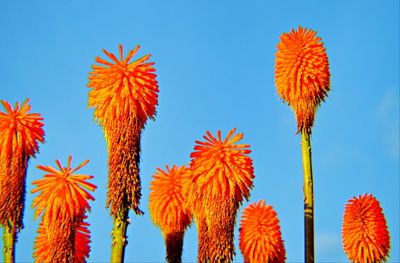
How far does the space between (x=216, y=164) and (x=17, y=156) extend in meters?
7.41

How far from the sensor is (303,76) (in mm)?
31438

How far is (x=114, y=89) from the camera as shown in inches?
1048

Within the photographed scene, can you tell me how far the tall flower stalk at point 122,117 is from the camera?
2445cm

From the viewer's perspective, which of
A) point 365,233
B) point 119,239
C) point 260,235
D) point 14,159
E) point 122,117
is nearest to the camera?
point 119,239

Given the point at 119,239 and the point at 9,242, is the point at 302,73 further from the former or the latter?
the point at 9,242

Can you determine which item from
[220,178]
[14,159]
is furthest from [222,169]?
[14,159]

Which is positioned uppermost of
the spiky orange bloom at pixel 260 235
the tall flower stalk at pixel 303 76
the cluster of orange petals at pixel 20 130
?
the tall flower stalk at pixel 303 76

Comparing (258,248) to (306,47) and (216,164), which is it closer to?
(216,164)

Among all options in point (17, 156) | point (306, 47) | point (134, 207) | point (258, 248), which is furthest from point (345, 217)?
point (17, 156)

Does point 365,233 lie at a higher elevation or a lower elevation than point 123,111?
lower

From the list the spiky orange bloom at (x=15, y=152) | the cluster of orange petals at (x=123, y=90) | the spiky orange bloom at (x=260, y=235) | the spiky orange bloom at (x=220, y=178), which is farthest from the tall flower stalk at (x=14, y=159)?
the spiky orange bloom at (x=260, y=235)

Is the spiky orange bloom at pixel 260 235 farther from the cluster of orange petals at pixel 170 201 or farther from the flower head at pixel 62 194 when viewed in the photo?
the flower head at pixel 62 194

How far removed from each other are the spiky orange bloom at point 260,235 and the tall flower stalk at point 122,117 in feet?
23.0

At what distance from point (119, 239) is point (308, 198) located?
27.6ft
